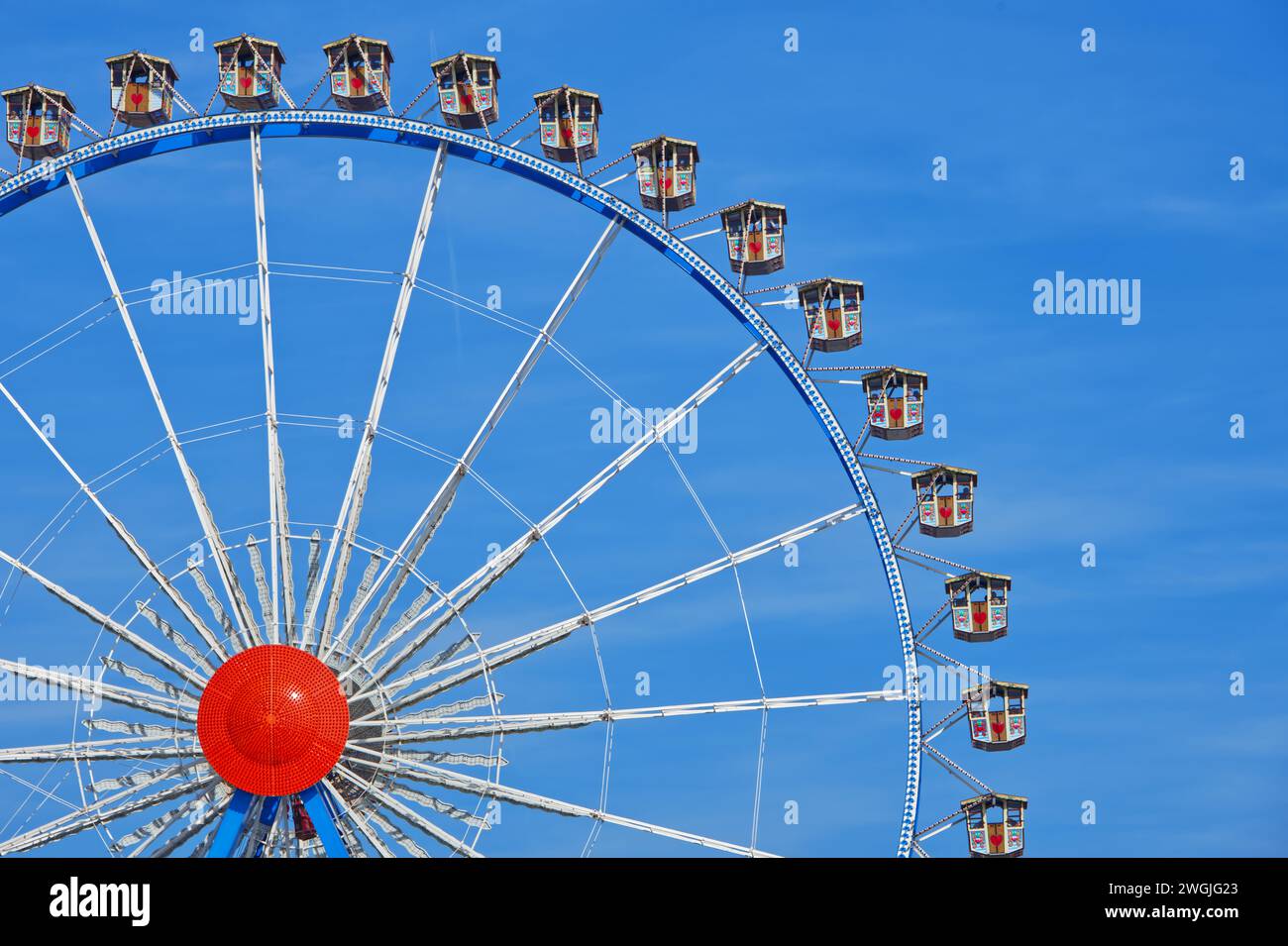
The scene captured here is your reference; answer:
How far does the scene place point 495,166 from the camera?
40406 millimetres

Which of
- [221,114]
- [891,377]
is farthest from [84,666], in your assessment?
[891,377]

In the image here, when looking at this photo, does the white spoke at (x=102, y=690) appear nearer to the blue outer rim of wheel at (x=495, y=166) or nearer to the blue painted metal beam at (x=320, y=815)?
the blue painted metal beam at (x=320, y=815)

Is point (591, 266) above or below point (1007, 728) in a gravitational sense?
above

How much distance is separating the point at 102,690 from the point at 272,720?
2.94 meters

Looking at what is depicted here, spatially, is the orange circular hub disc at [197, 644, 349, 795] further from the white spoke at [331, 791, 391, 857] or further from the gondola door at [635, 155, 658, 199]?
the gondola door at [635, 155, 658, 199]

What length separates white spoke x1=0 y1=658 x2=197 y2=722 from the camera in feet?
121

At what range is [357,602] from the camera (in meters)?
37.2

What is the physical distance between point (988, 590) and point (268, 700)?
13356mm

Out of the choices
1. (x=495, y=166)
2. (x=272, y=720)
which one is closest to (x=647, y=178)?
(x=495, y=166)

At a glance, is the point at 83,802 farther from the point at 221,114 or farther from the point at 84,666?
the point at 221,114

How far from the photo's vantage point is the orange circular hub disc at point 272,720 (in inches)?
1417

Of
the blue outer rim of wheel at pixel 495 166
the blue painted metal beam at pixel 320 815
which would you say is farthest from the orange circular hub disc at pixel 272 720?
the blue outer rim of wheel at pixel 495 166
